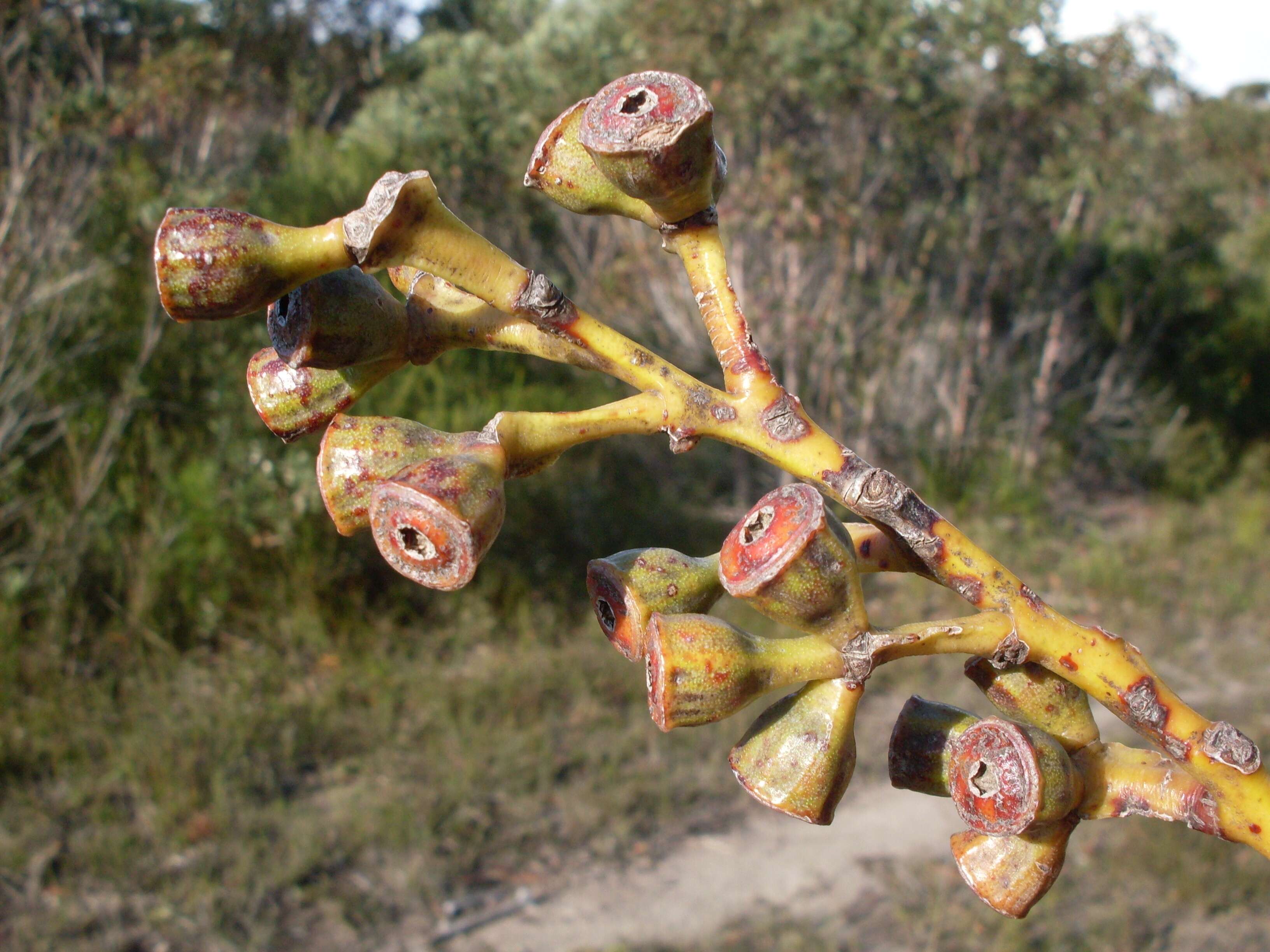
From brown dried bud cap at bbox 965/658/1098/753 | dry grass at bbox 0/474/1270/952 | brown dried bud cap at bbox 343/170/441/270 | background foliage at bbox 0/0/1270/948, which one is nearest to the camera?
brown dried bud cap at bbox 343/170/441/270

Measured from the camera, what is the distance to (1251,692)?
20.4ft

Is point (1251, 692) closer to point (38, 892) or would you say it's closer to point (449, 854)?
point (449, 854)

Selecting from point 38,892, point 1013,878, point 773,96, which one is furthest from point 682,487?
point 1013,878

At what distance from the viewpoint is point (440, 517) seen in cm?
66

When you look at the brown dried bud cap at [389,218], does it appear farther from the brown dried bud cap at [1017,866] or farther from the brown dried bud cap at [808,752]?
the brown dried bud cap at [1017,866]

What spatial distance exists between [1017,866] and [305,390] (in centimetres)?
68

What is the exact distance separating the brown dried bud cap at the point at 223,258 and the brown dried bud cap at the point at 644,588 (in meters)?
0.31

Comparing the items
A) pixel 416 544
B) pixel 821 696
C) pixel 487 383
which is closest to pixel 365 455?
pixel 416 544

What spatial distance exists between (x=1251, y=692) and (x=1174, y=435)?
12.6 feet

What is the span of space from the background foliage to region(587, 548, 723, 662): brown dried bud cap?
390 centimetres

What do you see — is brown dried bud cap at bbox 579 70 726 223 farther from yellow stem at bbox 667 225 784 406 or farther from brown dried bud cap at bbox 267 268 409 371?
brown dried bud cap at bbox 267 268 409 371

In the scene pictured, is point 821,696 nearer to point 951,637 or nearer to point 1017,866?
point 951,637

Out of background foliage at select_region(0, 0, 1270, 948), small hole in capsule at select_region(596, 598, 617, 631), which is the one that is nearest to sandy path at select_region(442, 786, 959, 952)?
background foliage at select_region(0, 0, 1270, 948)

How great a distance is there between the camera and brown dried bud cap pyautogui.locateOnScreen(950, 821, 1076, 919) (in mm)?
794
